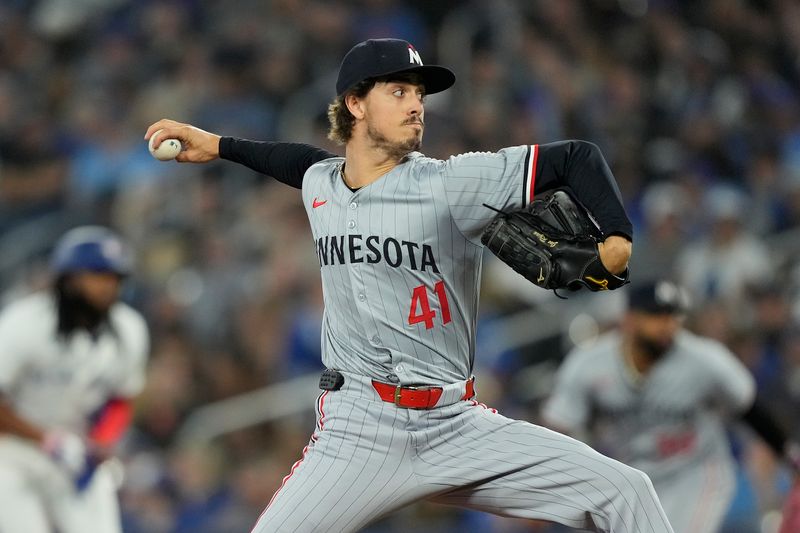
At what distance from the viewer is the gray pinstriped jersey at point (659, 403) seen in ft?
19.3

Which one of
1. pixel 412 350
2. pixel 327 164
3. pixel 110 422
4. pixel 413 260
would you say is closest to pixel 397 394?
pixel 412 350

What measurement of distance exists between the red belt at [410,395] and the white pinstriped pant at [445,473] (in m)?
0.02

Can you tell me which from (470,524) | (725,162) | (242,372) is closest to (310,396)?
(242,372)

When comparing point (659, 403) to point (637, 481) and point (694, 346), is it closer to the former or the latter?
point (694, 346)

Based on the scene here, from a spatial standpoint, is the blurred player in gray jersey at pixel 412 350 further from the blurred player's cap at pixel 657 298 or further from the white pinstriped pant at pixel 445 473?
the blurred player's cap at pixel 657 298

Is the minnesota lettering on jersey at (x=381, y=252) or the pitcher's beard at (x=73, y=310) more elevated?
the minnesota lettering on jersey at (x=381, y=252)

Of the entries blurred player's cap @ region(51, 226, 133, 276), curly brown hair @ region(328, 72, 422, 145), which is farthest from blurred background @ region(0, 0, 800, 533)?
curly brown hair @ region(328, 72, 422, 145)

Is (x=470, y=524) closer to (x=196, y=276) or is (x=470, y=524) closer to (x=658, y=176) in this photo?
(x=196, y=276)

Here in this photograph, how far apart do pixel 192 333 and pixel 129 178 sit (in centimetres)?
162

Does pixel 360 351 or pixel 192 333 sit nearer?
pixel 360 351

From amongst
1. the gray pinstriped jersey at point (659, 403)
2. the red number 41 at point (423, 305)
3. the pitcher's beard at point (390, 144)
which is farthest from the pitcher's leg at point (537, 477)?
the gray pinstriped jersey at point (659, 403)

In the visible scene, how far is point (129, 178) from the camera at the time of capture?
31.8 ft

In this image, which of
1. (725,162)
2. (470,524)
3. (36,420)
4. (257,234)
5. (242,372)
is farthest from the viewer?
(725,162)

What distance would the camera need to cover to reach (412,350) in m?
3.76
